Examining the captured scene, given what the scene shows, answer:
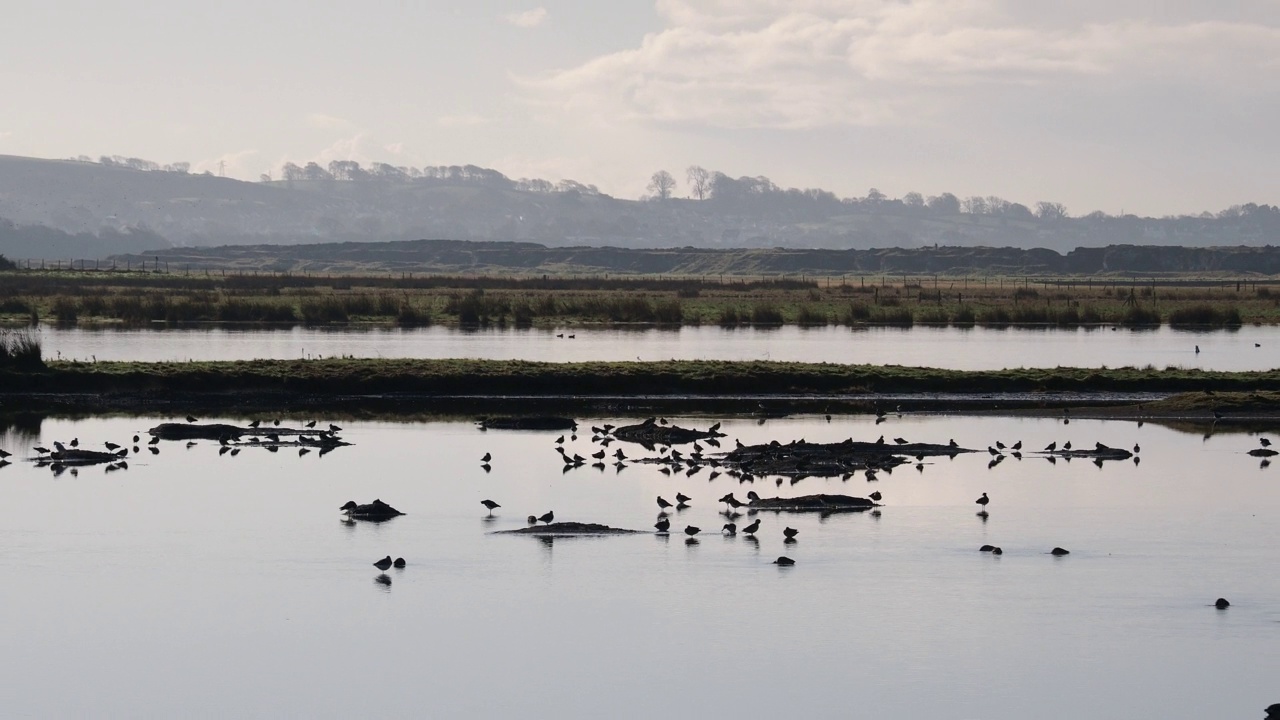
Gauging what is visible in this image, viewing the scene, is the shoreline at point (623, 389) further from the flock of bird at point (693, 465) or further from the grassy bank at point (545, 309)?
the grassy bank at point (545, 309)

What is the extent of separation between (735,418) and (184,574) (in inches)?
736

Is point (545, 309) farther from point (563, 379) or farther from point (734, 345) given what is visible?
point (563, 379)

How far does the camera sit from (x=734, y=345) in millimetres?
60531

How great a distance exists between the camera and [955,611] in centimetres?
1942

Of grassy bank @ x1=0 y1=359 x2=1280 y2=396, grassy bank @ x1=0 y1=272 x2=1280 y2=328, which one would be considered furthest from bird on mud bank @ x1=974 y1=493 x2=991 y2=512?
grassy bank @ x1=0 y1=272 x2=1280 y2=328

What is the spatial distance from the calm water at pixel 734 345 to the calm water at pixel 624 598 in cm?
2242

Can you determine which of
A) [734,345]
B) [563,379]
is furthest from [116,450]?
[734,345]

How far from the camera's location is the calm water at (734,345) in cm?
5247

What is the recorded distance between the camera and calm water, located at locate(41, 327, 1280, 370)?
52469mm

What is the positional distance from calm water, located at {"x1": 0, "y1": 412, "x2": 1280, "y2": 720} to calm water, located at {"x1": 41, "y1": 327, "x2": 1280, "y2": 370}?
22.4 m

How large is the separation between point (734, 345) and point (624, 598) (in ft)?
134

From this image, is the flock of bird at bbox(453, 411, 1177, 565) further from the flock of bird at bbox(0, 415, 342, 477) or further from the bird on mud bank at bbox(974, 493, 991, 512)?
the flock of bird at bbox(0, 415, 342, 477)

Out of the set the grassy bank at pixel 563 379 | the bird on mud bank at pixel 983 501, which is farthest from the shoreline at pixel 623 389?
the bird on mud bank at pixel 983 501

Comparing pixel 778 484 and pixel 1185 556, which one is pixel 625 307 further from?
pixel 1185 556
